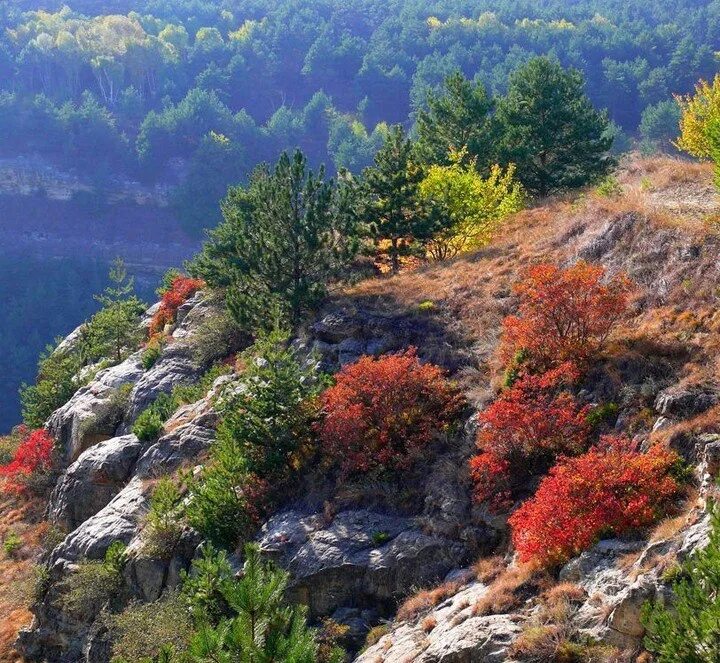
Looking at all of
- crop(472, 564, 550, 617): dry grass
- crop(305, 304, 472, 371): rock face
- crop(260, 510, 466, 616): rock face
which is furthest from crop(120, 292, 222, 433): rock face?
crop(472, 564, 550, 617): dry grass

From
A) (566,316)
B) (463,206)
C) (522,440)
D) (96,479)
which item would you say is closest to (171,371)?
(96,479)

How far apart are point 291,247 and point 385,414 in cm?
894

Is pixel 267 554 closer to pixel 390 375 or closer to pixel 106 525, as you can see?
pixel 390 375

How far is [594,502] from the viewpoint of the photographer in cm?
1452

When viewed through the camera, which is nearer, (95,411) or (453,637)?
(453,637)

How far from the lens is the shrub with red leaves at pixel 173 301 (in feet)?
129

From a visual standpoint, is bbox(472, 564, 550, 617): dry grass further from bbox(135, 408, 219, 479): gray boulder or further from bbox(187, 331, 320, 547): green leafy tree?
bbox(135, 408, 219, 479): gray boulder

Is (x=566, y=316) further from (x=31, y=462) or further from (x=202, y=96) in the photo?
(x=202, y=96)

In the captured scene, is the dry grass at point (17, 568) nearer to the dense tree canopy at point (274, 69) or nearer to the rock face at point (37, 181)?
the dense tree canopy at point (274, 69)

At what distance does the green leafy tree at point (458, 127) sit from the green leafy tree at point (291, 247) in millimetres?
12086

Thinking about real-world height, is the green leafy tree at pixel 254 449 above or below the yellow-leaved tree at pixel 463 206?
below

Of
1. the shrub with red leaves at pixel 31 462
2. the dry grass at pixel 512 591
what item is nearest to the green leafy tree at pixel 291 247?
the shrub with red leaves at pixel 31 462

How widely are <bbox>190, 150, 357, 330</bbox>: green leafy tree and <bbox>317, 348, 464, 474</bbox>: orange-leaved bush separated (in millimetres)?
6755

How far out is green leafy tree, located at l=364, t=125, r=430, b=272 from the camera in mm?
30000
